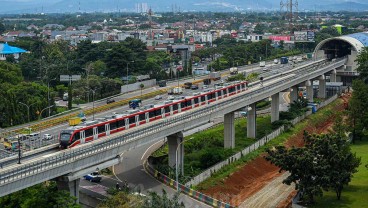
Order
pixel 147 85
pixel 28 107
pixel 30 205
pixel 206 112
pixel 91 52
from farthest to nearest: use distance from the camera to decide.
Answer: pixel 91 52, pixel 147 85, pixel 28 107, pixel 206 112, pixel 30 205

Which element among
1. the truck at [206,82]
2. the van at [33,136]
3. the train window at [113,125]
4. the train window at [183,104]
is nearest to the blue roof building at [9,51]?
the truck at [206,82]

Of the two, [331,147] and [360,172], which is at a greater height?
[331,147]

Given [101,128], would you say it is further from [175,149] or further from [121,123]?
[175,149]

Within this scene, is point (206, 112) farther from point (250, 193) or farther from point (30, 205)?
point (30, 205)

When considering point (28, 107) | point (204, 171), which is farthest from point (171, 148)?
point (28, 107)

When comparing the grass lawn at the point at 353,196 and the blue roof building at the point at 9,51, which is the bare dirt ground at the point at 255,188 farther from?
the blue roof building at the point at 9,51

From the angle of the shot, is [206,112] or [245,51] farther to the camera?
[245,51]

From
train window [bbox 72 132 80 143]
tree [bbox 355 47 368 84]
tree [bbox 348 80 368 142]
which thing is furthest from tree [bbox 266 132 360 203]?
tree [bbox 355 47 368 84]

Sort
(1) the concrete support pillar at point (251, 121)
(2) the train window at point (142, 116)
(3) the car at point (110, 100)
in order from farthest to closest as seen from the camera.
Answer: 1. (3) the car at point (110, 100)
2. (1) the concrete support pillar at point (251, 121)
3. (2) the train window at point (142, 116)
